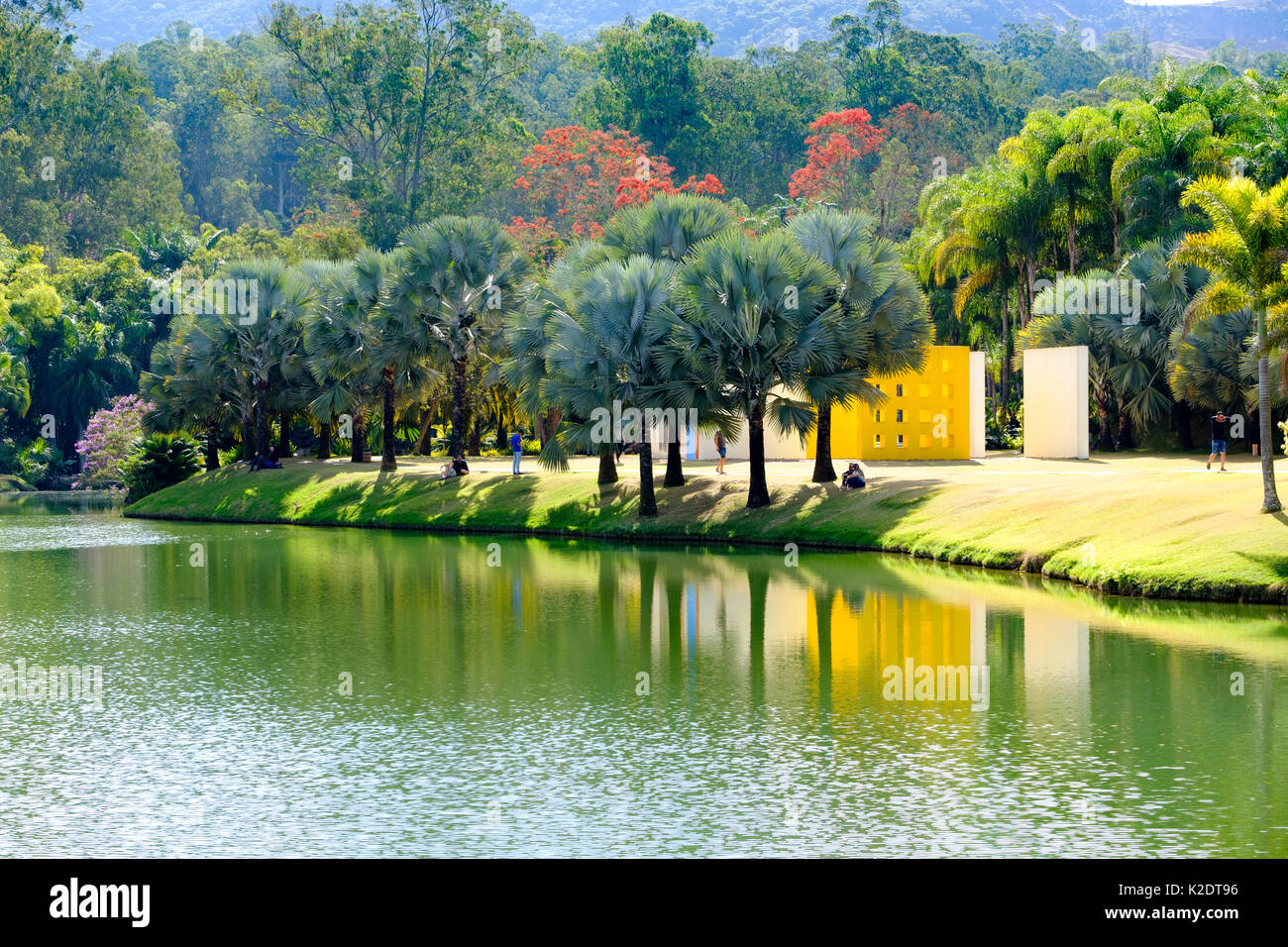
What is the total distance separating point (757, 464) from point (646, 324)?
5000mm

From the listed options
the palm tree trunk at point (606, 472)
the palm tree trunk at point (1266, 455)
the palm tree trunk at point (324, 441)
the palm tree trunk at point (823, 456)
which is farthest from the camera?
the palm tree trunk at point (324, 441)

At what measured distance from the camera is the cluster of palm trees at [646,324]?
136 ft

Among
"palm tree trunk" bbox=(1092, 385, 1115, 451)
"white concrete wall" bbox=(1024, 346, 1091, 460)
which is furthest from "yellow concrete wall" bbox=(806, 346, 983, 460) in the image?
"palm tree trunk" bbox=(1092, 385, 1115, 451)

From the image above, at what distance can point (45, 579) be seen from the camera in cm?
3512

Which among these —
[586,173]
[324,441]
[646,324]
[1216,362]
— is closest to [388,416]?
[324,441]

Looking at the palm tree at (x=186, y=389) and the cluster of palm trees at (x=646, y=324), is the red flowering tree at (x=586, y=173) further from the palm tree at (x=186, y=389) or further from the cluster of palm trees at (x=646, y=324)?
the cluster of palm trees at (x=646, y=324)

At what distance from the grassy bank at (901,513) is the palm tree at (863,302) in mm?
3293

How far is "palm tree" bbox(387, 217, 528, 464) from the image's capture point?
174ft

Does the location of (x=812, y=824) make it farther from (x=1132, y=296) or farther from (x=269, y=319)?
(x=269, y=319)

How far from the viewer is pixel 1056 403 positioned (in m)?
53.7

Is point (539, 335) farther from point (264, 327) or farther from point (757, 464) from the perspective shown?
point (264, 327)

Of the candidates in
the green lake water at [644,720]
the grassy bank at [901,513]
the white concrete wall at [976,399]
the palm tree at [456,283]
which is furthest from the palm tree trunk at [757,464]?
the white concrete wall at [976,399]

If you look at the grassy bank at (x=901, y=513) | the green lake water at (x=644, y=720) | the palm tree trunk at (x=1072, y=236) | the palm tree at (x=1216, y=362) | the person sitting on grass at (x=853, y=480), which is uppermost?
the palm tree trunk at (x=1072, y=236)

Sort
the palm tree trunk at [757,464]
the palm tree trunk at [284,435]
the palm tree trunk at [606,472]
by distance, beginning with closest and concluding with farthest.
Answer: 1. the palm tree trunk at [757,464]
2. the palm tree trunk at [606,472]
3. the palm tree trunk at [284,435]
